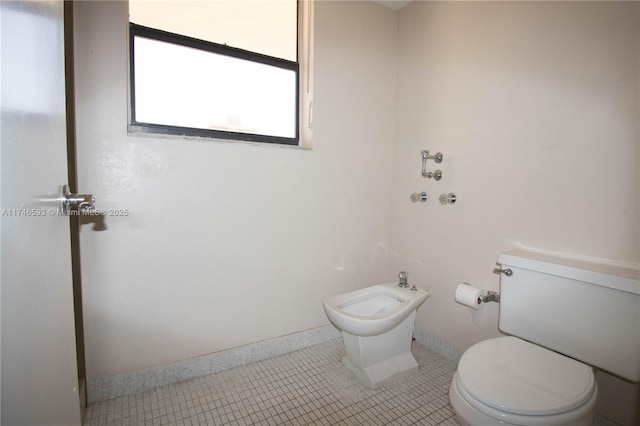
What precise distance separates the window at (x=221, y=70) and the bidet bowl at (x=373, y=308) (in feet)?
3.48

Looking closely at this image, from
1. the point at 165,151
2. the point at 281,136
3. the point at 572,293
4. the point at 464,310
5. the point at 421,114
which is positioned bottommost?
the point at 464,310

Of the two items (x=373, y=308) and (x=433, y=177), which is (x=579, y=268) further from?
(x=373, y=308)

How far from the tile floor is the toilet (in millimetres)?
504

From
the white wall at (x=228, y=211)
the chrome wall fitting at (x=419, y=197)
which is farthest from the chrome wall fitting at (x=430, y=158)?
the white wall at (x=228, y=211)

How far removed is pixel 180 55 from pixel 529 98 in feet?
5.93

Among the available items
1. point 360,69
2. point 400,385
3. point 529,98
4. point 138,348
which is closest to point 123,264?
point 138,348

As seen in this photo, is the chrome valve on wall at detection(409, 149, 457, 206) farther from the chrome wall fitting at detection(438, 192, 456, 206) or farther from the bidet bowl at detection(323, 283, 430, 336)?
the bidet bowl at detection(323, 283, 430, 336)

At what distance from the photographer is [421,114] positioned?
206cm

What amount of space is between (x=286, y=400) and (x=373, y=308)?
69cm

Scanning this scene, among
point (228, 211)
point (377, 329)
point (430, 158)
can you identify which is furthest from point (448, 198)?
point (228, 211)

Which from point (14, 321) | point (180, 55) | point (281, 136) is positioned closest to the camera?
point (14, 321)

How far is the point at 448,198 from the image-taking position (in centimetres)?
187

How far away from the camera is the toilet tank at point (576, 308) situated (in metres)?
1.10

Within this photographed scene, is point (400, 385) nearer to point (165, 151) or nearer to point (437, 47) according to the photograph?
Result: point (165, 151)
